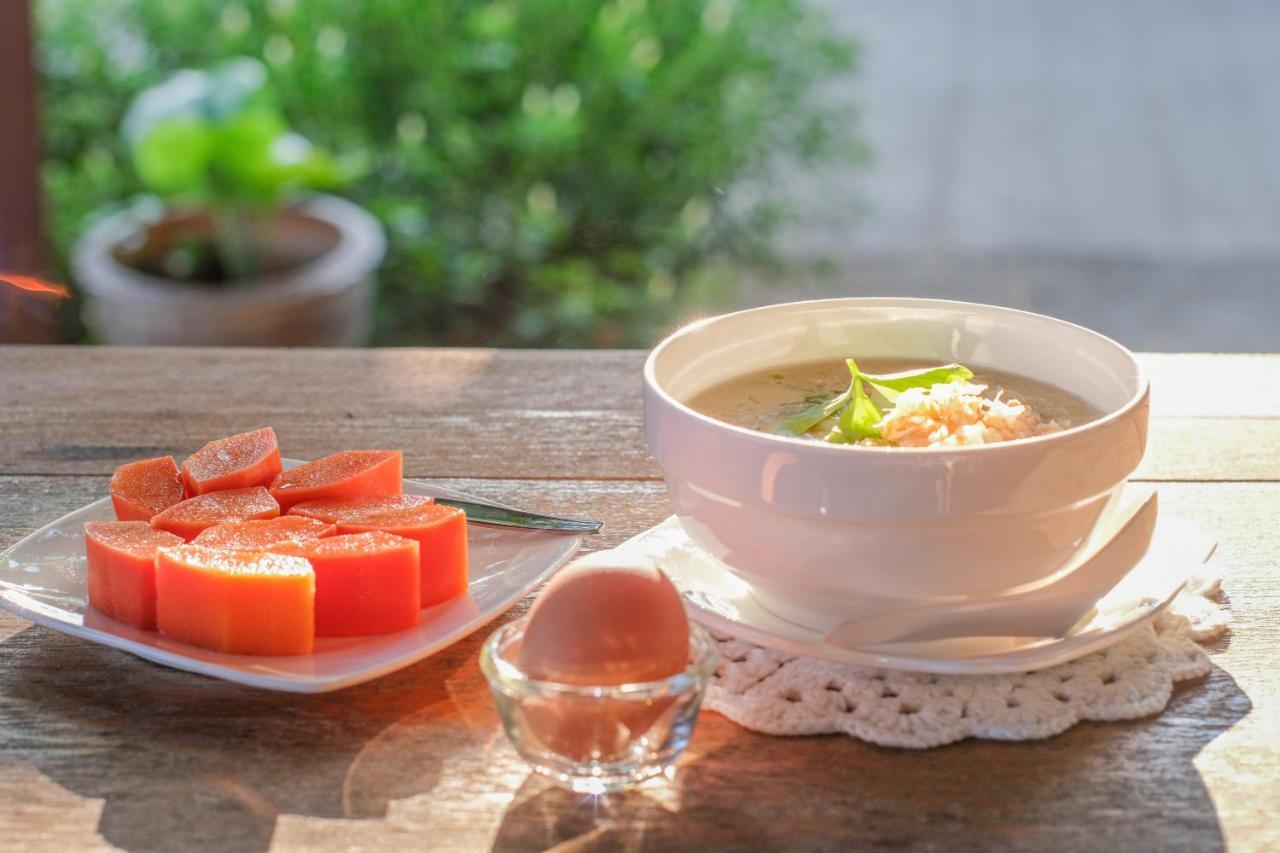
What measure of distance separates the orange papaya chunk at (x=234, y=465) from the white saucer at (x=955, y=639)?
0.79 feet

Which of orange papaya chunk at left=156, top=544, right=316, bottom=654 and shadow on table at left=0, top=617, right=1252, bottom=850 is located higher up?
orange papaya chunk at left=156, top=544, right=316, bottom=654

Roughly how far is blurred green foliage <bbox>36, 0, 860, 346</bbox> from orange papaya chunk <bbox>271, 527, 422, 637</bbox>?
2.72 m

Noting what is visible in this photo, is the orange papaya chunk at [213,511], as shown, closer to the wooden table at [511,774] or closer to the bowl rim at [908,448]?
the wooden table at [511,774]

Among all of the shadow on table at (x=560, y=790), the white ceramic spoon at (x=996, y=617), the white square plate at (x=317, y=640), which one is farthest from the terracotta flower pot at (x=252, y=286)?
the white ceramic spoon at (x=996, y=617)

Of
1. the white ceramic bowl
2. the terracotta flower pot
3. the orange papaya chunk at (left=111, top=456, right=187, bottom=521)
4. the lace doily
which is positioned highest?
the white ceramic bowl

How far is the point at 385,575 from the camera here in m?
0.86

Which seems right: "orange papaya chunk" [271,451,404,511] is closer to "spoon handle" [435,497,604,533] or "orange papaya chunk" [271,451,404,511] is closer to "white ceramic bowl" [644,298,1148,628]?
"spoon handle" [435,497,604,533]

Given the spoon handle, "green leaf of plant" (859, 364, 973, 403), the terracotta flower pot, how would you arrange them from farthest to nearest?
the terracotta flower pot → the spoon handle → "green leaf of plant" (859, 364, 973, 403)

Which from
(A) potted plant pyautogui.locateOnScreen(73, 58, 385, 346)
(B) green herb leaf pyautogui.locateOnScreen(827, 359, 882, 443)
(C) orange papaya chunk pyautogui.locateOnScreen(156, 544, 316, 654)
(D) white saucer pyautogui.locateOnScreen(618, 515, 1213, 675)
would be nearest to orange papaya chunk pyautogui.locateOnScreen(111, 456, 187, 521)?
(C) orange papaya chunk pyautogui.locateOnScreen(156, 544, 316, 654)

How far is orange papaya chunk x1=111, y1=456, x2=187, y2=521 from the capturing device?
96cm

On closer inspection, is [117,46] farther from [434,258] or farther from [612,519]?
[612,519]

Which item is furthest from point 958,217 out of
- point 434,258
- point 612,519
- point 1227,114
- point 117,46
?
point 612,519

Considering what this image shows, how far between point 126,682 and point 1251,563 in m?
0.73

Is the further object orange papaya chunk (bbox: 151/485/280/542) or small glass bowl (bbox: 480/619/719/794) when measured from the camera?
orange papaya chunk (bbox: 151/485/280/542)
